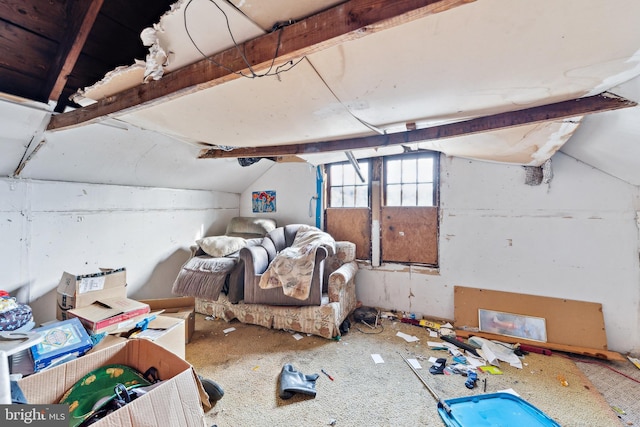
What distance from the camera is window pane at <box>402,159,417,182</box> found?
10.6ft

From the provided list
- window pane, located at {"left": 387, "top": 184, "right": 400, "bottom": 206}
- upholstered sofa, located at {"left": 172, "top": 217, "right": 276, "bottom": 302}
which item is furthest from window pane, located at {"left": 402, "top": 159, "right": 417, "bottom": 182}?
upholstered sofa, located at {"left": 172, "top": 217, "right": 276, "bottom": 302}

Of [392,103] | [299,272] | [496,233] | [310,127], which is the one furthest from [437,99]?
[496,233]

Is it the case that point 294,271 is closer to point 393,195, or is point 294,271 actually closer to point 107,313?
point 107,313

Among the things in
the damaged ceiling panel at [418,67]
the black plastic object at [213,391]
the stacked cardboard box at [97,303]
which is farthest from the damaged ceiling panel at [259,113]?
the black plastic object at [213,391]

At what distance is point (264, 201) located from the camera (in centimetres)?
411

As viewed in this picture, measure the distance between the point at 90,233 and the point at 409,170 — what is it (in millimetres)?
3518

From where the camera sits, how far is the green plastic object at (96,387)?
3.42 feet

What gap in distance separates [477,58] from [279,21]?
30.5 inches

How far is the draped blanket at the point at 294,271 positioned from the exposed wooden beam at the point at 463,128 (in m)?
1.02

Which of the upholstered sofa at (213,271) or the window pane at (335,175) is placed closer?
the upholstered sofa at (213,271)

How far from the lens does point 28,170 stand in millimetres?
2123

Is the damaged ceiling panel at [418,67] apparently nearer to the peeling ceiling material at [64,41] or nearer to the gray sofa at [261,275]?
the peeling ceiling material at [64,41]

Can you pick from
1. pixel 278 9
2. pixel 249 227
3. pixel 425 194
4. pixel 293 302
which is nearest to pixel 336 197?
pixel 425 194

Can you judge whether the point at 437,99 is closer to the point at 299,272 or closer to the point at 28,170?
the point at 299,272
